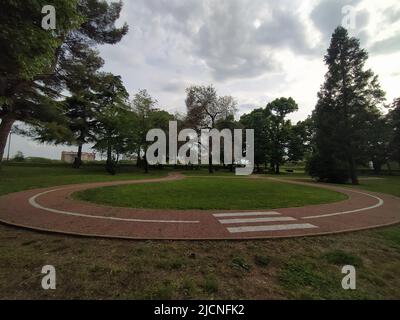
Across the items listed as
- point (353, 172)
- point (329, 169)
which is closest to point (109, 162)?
point (329, 169)

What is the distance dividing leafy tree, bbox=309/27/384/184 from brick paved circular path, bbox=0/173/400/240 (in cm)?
1736

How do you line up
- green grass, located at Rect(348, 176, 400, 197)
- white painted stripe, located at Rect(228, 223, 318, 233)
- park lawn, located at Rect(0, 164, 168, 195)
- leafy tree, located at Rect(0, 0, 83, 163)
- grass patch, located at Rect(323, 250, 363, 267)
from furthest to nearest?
1. green grass, located at Rect(348, 176, 400, 197)
2. park lawn, located at Rect(0, 164, 168, 195)
3. white painted stripe, located at Rect(228, 223, 318, 233)
4. leafy tree, located at Rect(0, 0, 83, 163)
5. grass patch, located at Rect(323, 250, 363, 267)

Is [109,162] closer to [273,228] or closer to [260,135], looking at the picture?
[260,135]

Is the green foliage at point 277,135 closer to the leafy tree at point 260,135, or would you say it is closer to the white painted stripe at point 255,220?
the leafy tree at point 260,135

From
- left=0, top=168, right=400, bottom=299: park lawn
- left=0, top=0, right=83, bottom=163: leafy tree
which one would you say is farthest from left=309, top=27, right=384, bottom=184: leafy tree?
left=0, top=0, right=83, bottom=163: leafy tree

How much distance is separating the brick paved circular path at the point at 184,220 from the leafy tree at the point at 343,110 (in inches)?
684

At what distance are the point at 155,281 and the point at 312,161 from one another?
27.8 metres

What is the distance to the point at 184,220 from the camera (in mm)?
7637

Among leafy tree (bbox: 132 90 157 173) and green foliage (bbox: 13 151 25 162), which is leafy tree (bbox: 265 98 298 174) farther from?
green foliage (bbox: 13 151 25 162)

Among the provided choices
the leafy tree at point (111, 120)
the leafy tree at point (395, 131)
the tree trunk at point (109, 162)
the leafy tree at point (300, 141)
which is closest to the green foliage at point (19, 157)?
the leafy tree at point (111, 120)

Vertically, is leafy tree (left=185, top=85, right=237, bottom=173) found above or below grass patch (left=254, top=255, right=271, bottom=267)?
above

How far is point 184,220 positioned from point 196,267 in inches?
128

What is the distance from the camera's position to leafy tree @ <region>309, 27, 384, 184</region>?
999 inches
